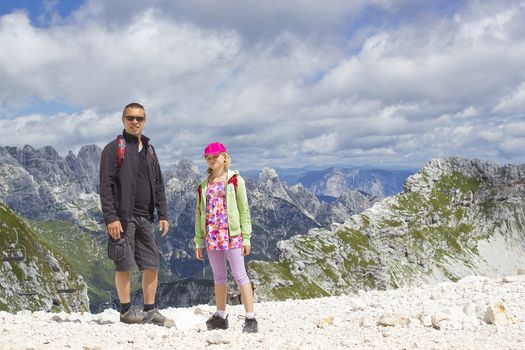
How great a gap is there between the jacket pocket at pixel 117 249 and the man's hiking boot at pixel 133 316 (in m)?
1.78

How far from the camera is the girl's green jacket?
1227cm

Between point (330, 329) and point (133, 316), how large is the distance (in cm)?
551

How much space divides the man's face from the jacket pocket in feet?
9.54

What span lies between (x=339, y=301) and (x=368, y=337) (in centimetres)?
655

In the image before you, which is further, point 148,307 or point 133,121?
point 148,307

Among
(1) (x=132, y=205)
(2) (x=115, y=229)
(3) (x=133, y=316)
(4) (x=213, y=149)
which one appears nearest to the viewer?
(4) (x=213, y=149)

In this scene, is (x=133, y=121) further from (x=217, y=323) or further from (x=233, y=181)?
(x=217, y=323)

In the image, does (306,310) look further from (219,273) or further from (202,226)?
(202,226)

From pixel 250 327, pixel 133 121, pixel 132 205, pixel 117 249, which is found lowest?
pixel 250 327

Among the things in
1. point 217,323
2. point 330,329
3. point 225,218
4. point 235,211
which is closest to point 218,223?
point 225,218

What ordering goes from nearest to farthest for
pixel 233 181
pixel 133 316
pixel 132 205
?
pixel 233 181 → pixel 132 205 → pixel 133 316

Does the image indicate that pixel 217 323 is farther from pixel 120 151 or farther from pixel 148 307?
pixel 120 151

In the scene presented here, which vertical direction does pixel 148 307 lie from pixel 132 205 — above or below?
below

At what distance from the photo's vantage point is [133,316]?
13742 mm
